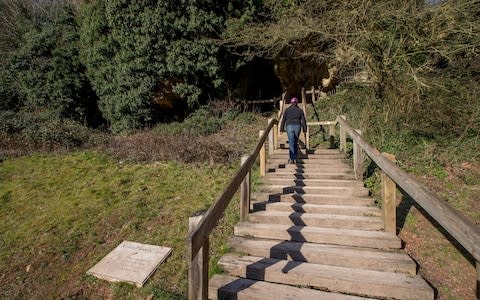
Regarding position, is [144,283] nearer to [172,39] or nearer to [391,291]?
[391,291]

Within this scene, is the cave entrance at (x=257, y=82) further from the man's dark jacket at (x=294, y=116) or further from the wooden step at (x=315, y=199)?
the wooden step at (x=315, y=199)

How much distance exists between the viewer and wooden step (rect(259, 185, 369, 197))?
4887mm

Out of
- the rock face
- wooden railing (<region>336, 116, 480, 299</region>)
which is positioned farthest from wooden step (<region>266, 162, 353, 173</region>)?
the rock face

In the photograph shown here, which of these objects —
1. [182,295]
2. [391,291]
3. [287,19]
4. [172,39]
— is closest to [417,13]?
[287,19]

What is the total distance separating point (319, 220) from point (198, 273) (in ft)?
7.33

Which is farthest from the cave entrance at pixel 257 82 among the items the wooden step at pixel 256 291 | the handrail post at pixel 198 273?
the handrail post at pixel 198 273

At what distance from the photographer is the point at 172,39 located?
12.8m

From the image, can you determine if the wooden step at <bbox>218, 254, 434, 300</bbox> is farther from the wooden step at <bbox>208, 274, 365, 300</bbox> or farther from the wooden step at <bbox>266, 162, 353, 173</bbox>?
the wooden step at <bbox>266, 162, 353, 173</bbox>

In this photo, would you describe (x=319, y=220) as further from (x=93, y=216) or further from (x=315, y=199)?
(x=93, y=216)

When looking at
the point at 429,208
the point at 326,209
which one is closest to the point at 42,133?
the point at 326,209

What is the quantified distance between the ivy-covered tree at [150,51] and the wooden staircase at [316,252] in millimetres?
9506

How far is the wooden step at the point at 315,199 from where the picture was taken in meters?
4.66

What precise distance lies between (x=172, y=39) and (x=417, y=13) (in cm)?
974

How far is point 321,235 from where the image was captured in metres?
3.80
